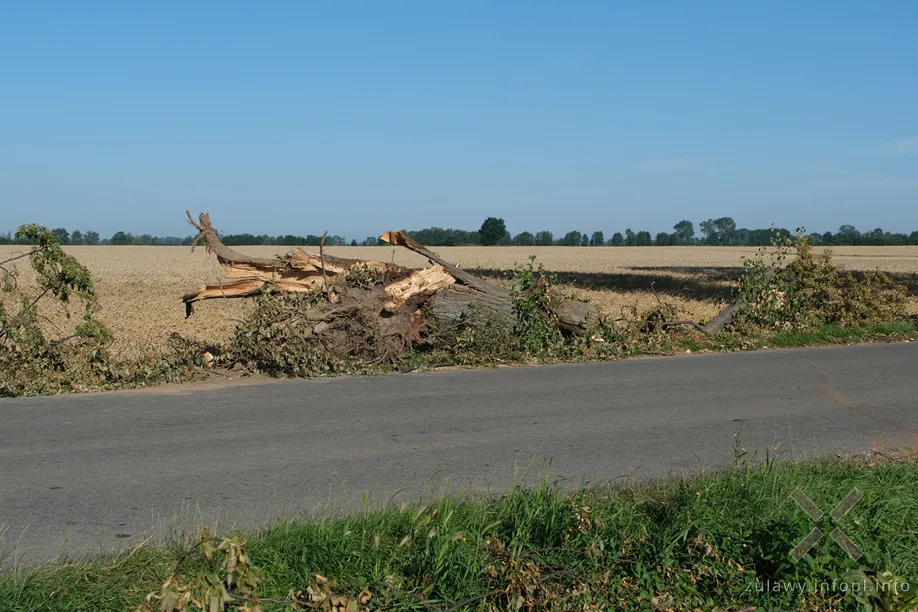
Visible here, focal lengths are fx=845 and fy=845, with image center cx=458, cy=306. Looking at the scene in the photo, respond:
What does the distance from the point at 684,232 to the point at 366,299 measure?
136027mm

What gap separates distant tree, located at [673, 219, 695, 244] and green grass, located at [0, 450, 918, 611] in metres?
128

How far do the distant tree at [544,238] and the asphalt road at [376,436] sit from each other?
109127mm

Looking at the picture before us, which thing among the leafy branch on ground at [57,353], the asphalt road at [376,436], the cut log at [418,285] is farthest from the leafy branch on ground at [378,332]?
the asphalt road at [376,436]

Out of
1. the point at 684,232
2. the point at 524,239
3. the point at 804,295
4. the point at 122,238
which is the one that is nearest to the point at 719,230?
the point at 684,232

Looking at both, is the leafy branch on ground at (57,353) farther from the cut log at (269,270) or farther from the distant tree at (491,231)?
the distant tree at (491,231)

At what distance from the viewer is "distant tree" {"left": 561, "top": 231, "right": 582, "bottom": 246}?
385 ft

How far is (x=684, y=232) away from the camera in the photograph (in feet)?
464

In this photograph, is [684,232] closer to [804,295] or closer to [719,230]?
[719,230]

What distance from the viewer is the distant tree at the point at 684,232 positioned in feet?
426

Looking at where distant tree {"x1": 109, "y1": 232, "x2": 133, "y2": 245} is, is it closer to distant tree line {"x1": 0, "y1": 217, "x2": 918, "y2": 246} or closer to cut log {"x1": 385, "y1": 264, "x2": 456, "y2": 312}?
distant tree line {"x1": 0, "y1": 217, "x2": 918, "y2": 246}

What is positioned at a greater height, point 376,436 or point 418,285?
point 418,285

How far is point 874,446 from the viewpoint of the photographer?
282 inches

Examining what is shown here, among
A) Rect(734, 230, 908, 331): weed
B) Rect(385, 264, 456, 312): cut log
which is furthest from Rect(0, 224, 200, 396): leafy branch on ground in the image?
Rect(734, 230, 908, 331): weed

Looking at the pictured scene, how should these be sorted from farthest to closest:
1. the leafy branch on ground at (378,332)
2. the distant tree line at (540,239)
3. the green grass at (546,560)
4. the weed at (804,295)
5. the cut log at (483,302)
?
1. the distant tree line at (540,239)
2. the weed at (804,295)
3. the cut log at (483,302)
4. the leafy branch on ground at (378,332)
5. the green grass at (546,560)
